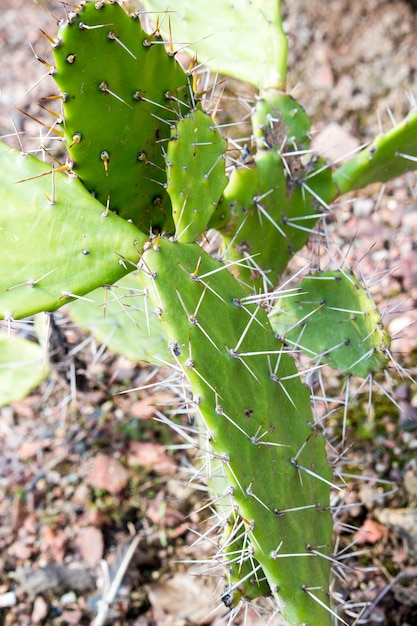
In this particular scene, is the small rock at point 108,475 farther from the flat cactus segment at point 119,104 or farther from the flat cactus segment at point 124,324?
the flat cactus segment at point 119,104

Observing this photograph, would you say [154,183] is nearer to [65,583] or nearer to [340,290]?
[340,290]

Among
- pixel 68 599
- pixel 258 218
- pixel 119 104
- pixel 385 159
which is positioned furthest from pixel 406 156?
pixel 68 599

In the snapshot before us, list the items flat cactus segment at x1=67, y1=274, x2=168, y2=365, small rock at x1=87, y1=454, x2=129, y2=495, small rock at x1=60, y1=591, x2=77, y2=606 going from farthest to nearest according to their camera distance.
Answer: small rock at x1=87, y1=454, x2=129, y2=495 < small rock at x1=60, y1=591, x2=77, y2=606 < flat cactus segment at x1=67, y1=274, x2=168, y2=365

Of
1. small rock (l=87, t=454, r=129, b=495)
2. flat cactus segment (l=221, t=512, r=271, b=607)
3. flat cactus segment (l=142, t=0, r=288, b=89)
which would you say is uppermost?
flat cactus segment (l=142, t=0, r=288, b=89)

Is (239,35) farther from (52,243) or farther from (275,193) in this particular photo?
(52,243)

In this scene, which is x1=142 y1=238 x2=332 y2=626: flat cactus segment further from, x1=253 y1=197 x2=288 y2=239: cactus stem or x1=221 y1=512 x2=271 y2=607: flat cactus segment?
x1=253 y1=197 x2=288 y2=239: cactus stem

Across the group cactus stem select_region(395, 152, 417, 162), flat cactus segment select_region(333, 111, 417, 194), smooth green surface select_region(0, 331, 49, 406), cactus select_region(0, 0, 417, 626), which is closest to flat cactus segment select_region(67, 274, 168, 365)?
smooth green surface select_region(0, 331, 49, 406)
